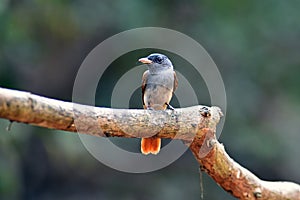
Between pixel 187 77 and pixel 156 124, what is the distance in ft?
13.4

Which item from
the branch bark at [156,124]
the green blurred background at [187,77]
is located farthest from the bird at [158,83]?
the green blurred background at [187,77]

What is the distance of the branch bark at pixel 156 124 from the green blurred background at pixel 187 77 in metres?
3.23

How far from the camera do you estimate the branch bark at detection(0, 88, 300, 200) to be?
6.20 ft

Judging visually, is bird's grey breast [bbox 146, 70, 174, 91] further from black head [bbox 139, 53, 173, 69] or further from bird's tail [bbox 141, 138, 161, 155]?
bird's tail [bbox 141, 138, 161, 155]

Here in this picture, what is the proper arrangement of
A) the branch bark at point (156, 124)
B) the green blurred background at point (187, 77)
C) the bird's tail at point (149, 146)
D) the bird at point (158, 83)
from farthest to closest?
the green blurred background at point (187, 77) → the bird at point (158, 83) → the bird's tail at point (149, 146) → the branch bark at point (156, 124)

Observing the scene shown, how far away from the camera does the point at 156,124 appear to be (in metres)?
2.28

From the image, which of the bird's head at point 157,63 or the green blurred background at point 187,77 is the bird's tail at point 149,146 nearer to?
the bird's head at point 157,63

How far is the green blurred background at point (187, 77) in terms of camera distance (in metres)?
6.02

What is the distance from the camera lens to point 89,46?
6441 mm

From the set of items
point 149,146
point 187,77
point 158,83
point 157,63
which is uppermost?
point 187,77

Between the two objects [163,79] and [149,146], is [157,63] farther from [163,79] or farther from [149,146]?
[149,146]

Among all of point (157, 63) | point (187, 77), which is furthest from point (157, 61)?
point (187, 77)

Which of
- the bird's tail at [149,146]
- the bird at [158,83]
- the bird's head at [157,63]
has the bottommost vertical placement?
the bird's tail at [149,146]

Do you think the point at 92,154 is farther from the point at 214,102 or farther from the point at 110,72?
the point at 214,102
